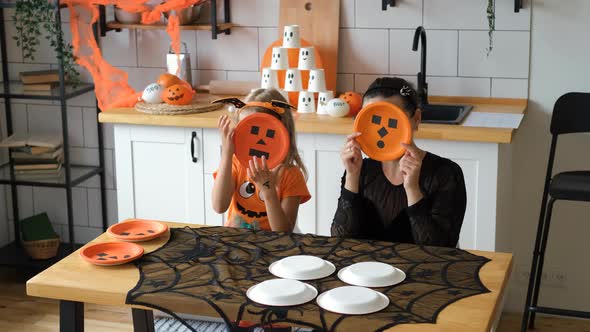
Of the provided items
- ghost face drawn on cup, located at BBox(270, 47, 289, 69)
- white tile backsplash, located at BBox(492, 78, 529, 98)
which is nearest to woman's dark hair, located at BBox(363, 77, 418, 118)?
ghost face drawn on cup, located at BBox(270, 47, 289, 69)

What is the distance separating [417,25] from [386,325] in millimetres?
2262

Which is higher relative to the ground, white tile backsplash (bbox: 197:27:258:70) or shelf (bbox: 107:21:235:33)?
shelf (bbox: 107:21:235:33)

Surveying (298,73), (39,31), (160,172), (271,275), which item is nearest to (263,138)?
(271,275)

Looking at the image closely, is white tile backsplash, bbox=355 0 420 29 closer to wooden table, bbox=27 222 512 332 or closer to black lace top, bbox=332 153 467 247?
black lace top, bbox=332 153 467 247

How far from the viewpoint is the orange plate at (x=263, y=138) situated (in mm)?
2566

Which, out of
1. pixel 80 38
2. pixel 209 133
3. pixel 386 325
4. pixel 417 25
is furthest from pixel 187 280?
pixel 80 38

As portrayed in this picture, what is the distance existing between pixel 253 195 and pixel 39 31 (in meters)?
1.94

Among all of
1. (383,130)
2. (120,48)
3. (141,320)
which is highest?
(120,48)

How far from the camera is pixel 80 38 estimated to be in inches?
167

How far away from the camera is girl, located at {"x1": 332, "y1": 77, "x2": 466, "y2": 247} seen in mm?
2533

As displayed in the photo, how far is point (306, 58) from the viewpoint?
12.6ft

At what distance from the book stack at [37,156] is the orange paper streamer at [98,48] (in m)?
0.37

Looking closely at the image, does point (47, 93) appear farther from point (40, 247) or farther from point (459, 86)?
point (459, 86)

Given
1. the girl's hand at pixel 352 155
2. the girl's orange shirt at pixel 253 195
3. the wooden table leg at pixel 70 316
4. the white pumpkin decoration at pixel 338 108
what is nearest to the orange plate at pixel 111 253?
the wooden table leg at pixel 70 316
